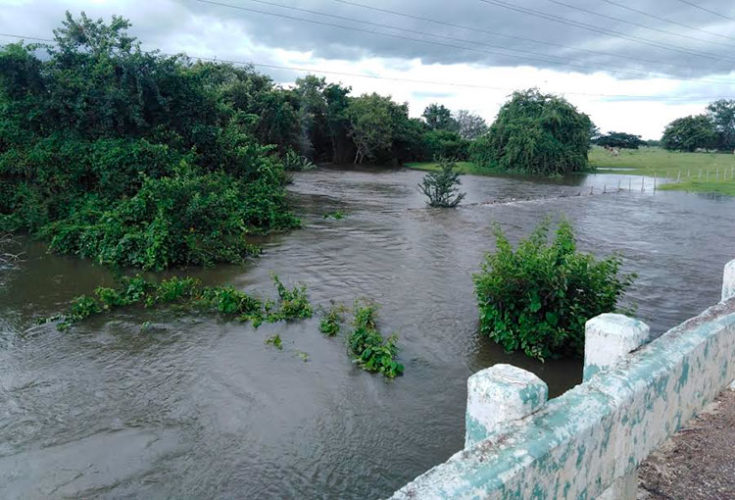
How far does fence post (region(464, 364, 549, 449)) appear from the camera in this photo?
2184 mm

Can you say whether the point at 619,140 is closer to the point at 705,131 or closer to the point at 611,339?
the point at 705,131

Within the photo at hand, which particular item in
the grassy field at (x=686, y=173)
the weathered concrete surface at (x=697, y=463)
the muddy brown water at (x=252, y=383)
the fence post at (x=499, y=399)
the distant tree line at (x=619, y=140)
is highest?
A: the distant tree line at (x=619, y=140)

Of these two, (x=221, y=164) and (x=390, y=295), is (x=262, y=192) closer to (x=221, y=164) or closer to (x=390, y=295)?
Answer: (x=221, y=164)

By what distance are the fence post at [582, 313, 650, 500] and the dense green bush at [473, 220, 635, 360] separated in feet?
13.8

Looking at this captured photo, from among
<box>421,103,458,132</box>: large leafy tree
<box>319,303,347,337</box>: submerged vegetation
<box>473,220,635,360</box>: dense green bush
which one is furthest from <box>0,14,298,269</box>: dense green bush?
<box>421,103,458,132</box>: large leafy tree

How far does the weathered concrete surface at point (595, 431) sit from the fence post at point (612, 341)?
8 centimetres

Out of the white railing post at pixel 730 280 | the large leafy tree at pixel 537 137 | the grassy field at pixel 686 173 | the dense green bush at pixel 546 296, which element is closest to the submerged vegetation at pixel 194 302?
the dense green bush at pixel 546 296

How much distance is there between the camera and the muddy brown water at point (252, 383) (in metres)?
5.12

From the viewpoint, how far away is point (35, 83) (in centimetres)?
1505

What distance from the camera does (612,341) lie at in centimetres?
305

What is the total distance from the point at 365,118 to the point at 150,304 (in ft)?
127

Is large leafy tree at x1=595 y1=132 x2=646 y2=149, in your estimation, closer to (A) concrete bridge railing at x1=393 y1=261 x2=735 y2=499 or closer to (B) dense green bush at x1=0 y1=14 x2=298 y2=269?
(B) dense green bush at x1=0 y1=14 x2=298 y2=269

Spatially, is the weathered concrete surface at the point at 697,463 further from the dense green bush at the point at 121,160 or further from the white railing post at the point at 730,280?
the dense green bush at the point at 121,160

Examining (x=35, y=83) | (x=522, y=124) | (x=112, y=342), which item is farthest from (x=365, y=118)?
(x=112, y=342)
